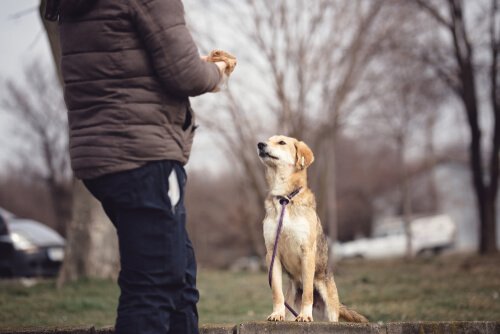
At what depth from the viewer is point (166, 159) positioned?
9.17 feet

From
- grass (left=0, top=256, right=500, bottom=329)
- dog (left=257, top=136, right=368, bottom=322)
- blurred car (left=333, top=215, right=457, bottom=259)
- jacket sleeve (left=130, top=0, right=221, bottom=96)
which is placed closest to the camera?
jacket sleeve (left=130, top=0, right=221, bottom=96)

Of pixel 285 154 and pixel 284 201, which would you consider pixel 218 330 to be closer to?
pixel 284 201

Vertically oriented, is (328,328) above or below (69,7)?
below

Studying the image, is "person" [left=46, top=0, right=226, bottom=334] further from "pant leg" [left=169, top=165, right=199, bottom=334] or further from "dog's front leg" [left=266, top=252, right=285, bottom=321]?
"dog's front leg" [left=266, top=252, right=285, bottom=321]

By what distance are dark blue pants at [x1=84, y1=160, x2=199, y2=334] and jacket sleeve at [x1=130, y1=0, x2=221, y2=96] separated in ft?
1.28

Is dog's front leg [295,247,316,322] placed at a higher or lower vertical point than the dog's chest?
lower

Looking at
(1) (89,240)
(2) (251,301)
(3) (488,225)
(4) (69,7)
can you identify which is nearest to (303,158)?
(4) (69,7)

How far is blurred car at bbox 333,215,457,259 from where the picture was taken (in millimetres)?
40781

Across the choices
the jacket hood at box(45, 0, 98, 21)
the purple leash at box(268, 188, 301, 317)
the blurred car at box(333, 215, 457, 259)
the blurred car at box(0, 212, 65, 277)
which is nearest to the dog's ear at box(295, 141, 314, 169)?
the purple leash at box(268, 188, 301, 317)

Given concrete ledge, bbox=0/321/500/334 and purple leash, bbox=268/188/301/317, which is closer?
concrete ledge, bbox=0/321/500/334

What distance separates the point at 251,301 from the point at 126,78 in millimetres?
5906

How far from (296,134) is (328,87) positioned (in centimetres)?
163

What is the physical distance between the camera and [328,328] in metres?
4.01

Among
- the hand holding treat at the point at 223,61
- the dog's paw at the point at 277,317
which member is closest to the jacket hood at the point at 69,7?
the hand holding treat at the point at 223,61
